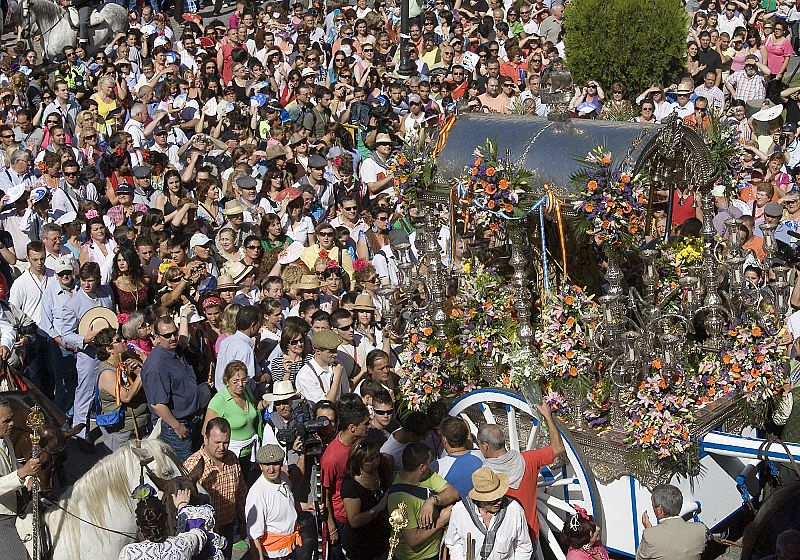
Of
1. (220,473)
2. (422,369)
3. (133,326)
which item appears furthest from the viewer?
(133,326)

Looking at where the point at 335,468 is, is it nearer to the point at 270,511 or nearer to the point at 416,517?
the point at 270,511

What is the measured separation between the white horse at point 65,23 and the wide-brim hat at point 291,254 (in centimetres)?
1115

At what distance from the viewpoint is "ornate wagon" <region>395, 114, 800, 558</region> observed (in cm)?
806

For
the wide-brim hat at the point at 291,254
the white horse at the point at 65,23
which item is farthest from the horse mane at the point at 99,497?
the white horse at the point at 65,23

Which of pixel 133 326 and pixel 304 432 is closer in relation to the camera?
pixel 304 432

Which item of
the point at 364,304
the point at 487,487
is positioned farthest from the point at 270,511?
the point at 364,304

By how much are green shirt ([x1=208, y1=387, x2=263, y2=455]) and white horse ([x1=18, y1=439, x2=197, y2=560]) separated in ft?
5.25

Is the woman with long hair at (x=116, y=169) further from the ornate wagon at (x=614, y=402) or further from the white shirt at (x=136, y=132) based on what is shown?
the ornate wagon at (x=614, y=402)

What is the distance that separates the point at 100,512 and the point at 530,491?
8.42 feet

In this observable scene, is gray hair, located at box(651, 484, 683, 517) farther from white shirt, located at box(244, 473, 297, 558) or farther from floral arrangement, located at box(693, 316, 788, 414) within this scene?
white shirt, located at box(244, 473, 297, 558)

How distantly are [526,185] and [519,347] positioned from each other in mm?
1136

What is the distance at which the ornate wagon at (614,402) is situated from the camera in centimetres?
806

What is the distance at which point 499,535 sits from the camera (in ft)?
22.6

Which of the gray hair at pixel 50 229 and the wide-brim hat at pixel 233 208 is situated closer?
the gray hair at pixel 50 229
